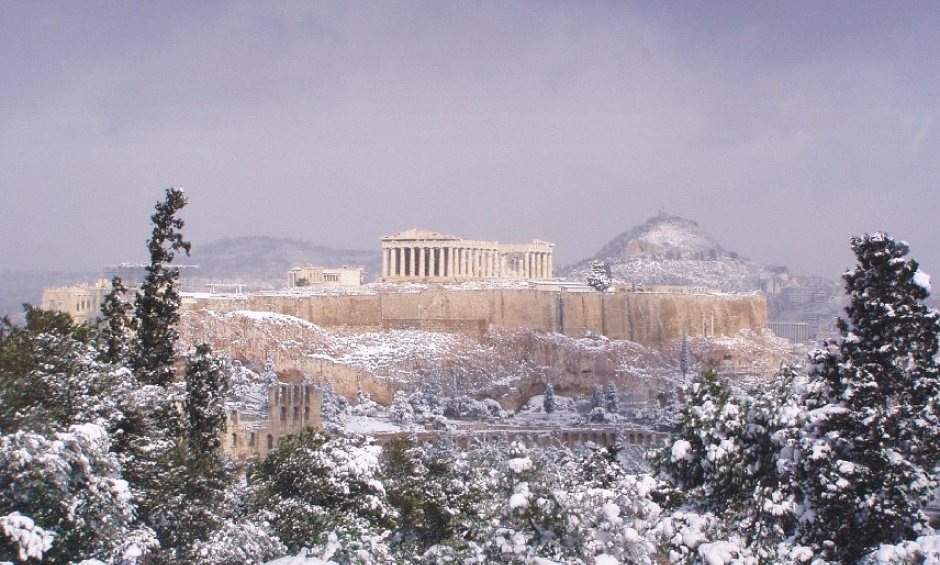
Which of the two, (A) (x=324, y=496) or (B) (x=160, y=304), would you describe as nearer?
(A) (x=324, y=496)

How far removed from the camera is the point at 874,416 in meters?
18.4

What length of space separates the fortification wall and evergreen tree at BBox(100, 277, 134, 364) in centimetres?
4766

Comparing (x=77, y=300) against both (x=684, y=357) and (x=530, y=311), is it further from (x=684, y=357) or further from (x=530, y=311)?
(x=684, y=357)

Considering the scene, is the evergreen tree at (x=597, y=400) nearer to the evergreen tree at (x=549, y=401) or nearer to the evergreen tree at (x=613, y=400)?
the evergreen tree at (x=613, y=400)

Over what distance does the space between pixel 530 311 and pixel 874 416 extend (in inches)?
2750

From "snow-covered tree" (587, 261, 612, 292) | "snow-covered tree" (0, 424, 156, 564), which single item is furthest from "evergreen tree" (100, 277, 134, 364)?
"snow-covered tree" (587, 261, 612, 292)

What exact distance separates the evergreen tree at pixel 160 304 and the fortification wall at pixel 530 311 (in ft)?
156

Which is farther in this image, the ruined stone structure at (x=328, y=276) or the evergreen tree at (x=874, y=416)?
the ruined stone structure at (x=328, y=276)

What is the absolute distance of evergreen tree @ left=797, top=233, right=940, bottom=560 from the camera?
1812cm

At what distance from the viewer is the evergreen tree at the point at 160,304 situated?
1089 inches

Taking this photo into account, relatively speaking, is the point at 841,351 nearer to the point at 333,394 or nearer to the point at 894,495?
the point at 894,495

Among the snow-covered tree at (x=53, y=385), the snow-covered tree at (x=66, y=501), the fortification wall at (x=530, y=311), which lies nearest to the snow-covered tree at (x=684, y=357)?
the fortification wall at (x=530, y=311)

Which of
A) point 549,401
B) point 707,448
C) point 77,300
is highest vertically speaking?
point 77,300

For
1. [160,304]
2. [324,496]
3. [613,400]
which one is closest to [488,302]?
[613,400]
